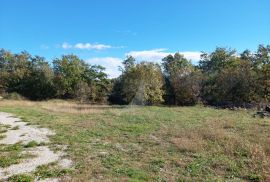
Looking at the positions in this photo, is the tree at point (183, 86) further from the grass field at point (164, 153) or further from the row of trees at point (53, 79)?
the grass field at point (164, 153)

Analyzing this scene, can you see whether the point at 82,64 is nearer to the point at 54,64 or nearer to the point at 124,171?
the point at 54,64

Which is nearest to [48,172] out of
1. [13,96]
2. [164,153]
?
[164,153]

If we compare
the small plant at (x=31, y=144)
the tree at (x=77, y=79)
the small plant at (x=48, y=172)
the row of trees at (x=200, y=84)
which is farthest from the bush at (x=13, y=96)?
the small plant at (x=48, y=172)

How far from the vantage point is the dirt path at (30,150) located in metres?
9.55

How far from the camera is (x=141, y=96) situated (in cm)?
3975

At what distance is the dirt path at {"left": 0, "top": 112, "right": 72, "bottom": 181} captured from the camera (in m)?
9.55

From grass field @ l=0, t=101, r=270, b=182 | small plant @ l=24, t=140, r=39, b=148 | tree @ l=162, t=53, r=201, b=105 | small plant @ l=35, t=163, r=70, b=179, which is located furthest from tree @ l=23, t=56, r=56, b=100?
small plant @ l=35, t=163, r=70, b=179

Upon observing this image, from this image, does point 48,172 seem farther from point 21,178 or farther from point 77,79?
point 77,79

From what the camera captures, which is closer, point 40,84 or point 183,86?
point 183,86

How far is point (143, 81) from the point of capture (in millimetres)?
39344

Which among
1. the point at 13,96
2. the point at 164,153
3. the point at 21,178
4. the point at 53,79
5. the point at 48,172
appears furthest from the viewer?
the point at 53,79

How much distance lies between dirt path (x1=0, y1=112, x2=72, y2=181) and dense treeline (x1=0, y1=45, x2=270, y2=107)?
77.0 ft

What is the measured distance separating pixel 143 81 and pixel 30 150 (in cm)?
2799

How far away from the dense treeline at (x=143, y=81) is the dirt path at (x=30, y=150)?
924 inches
